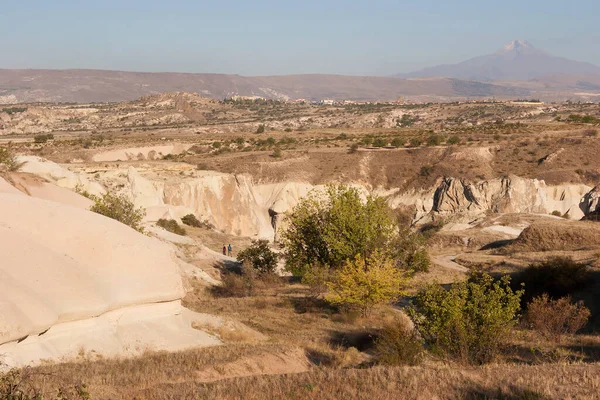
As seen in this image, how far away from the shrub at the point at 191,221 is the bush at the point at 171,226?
3.70m

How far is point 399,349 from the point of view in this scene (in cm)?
1461

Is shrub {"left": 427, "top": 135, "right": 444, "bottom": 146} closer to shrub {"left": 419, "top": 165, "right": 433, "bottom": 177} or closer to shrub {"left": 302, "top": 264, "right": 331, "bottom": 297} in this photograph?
shrub {"left": 419, "top": 165, "right": 433, "bottom": 177}

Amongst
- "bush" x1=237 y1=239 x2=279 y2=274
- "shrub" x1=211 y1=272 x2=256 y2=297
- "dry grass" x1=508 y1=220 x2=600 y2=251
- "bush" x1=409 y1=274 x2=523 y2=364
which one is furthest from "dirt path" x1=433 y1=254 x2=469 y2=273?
"bush" x1=409 y1=274 x2=523 y2=364

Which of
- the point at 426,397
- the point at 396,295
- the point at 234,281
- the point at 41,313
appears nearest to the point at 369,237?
the point at 396,295

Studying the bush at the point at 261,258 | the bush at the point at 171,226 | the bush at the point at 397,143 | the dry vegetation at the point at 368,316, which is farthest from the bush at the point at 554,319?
the bush at the point at 397,143

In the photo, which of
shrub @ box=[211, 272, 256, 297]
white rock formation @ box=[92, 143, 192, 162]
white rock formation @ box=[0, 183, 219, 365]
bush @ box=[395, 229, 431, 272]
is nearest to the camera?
white rock formation @ box=[0, 183, 219, 365]

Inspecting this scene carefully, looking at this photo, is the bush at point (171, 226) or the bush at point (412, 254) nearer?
the bush at point (412, 254)

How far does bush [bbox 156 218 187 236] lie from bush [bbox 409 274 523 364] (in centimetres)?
3189

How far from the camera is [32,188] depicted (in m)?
27.2

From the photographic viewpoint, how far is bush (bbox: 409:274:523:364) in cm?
1468

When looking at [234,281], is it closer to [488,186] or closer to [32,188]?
[32,188]

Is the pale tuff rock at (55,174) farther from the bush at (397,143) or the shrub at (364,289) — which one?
the bush at (397,143)

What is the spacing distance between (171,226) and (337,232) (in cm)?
2085

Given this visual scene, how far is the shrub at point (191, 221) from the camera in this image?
51.4 m
